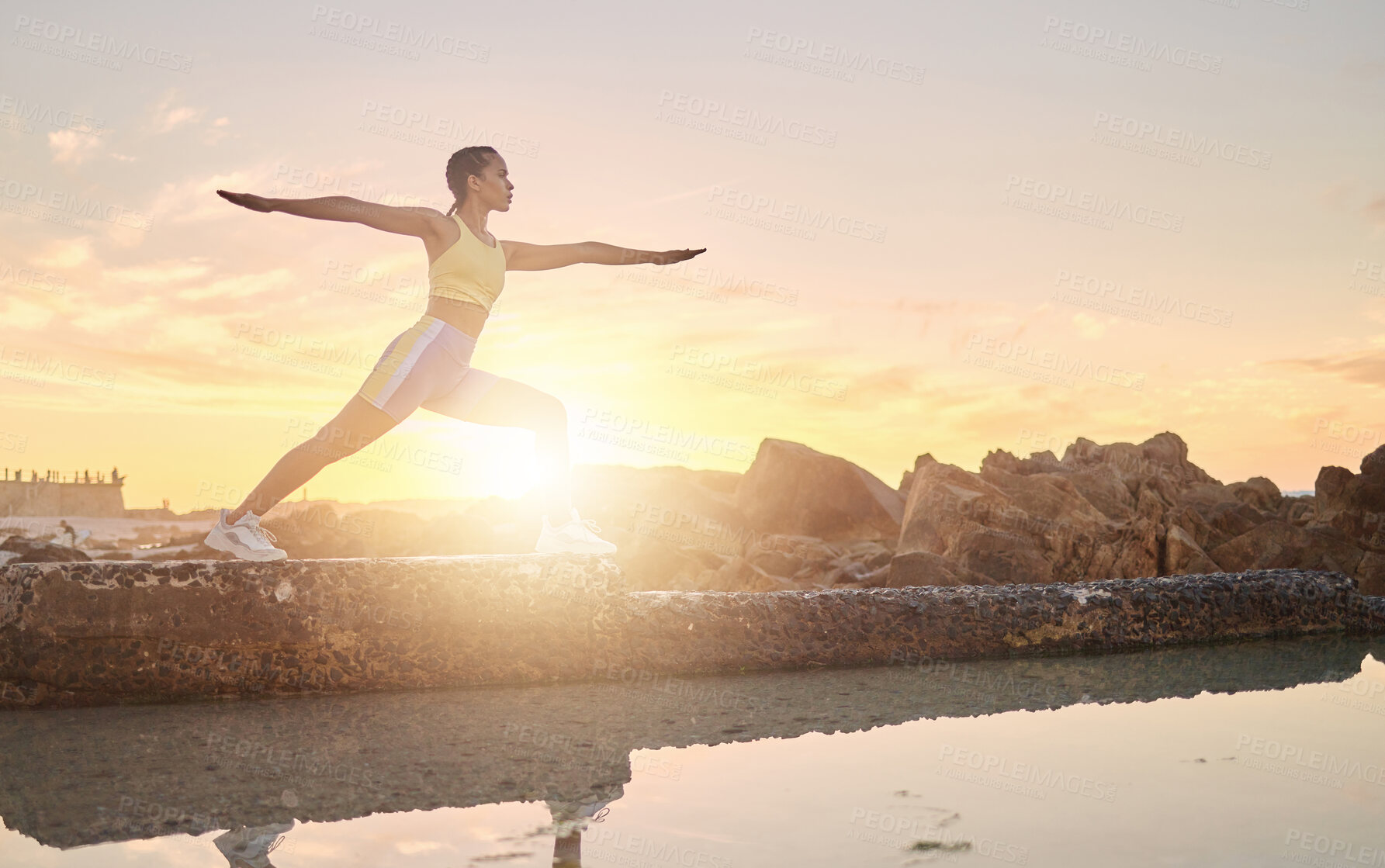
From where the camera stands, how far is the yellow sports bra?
5.12m

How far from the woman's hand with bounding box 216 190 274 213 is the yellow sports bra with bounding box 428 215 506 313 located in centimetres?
85

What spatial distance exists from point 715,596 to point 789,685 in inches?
32.5

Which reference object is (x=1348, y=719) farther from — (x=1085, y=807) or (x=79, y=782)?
(x=79, y=782)

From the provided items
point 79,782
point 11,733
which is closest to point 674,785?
point 79,782

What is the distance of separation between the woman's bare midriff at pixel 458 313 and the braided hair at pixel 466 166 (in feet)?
1.63

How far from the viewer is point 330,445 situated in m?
4.98

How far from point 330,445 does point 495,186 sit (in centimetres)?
159

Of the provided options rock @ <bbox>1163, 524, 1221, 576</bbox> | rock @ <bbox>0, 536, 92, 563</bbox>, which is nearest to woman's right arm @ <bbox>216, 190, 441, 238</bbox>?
rock @ <bbox>0, 536, 92, 563</bbox>

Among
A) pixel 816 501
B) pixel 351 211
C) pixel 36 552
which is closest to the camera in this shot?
pixel 351 211
